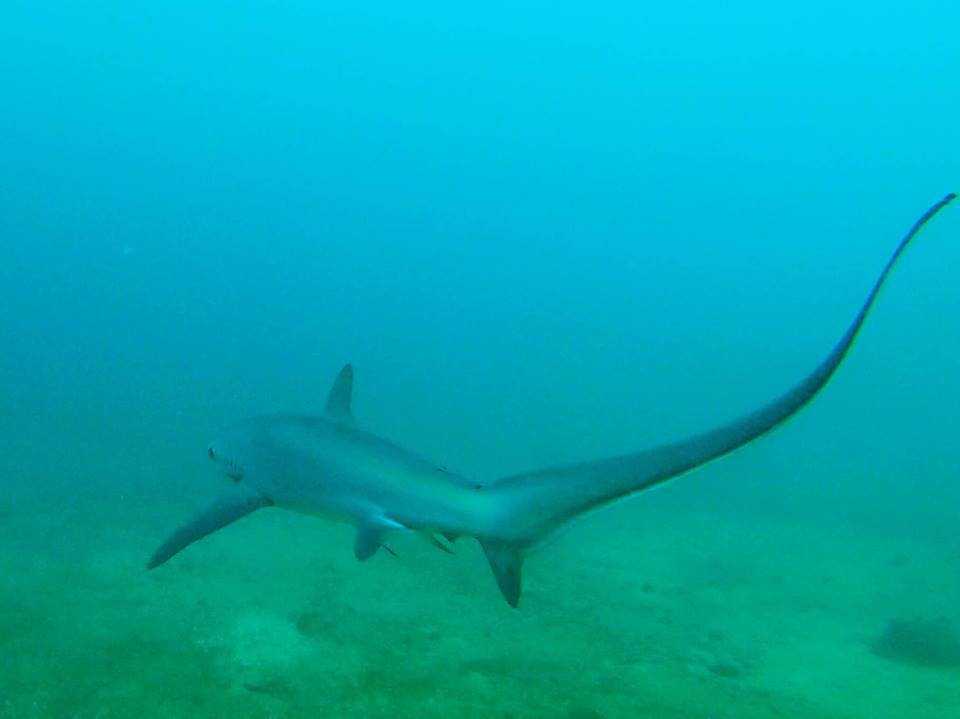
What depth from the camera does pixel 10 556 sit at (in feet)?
32.5

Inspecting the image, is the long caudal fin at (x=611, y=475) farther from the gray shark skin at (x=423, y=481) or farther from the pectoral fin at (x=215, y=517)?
the pectoral fin at (x=215, y=517)

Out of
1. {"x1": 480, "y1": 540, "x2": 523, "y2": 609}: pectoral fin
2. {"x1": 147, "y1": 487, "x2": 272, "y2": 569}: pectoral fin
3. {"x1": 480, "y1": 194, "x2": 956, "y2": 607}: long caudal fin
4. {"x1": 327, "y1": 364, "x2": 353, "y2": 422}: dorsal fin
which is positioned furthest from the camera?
{"x1": 327, "y1": 364, "x2": 353, "y2": 422}: dorsal fin

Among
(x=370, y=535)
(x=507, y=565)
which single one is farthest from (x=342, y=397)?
(x=507, y=565)

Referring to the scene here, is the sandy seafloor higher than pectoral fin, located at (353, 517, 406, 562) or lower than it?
lower

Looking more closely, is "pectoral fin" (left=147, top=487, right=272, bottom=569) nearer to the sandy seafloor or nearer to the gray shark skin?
the gray shark skin

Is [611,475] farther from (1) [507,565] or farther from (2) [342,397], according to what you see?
(2) [342,397]

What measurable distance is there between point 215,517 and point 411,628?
402 centimetres

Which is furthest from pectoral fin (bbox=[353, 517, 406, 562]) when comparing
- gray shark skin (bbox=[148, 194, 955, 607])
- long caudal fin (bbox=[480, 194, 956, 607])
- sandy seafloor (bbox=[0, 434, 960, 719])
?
sandy seafloor (bbox=[0, 434, 960, 719])

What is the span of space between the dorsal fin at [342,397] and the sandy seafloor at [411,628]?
1602 millimetres

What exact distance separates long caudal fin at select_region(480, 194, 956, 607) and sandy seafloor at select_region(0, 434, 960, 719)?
0.45ft

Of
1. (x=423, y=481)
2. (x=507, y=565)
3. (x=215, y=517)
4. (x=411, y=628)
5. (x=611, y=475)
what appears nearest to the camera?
(x=611, y=475)

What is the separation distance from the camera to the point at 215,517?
4.34 meters

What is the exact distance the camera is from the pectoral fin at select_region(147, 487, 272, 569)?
4281mm

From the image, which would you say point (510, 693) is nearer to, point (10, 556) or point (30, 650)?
point (30, 650)
